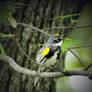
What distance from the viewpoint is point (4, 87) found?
4.83 ft

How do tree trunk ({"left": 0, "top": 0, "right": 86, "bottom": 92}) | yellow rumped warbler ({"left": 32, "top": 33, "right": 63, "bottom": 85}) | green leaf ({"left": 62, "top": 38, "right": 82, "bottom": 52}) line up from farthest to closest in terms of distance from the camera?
tree trunk ({"left": 0, "top": 0, "right": 86, "bottom": 92}) → yellow rumped warbler ({"left": 32, "top": 33, "right": 63, "bottom": 85}) → green leaf ({"left": 62, "top": 38, "right": 82, "bottom": 52})

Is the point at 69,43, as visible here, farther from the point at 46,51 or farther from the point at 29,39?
the point at 29,39

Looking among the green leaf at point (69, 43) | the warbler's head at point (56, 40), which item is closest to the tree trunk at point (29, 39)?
the warbler's head at point (56, 40)

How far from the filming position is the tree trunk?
4.83ft

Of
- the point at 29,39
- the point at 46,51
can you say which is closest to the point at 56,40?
Answer: the point at 46,51

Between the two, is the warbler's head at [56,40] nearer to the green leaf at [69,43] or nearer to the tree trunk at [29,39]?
the green leaf at [69,43]

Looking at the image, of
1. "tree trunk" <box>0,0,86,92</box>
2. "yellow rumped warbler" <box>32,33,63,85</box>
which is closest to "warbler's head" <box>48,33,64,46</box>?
"yellow rumped warbler" <box>32,33,63,85</box>

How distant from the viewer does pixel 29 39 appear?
150cm

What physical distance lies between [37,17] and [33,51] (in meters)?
0.30

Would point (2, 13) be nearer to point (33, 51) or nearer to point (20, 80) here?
point (33, 51)

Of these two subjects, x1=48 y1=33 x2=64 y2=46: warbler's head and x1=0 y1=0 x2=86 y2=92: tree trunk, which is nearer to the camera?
x1=48 y1=33 x2=64 y2=46: warbler's head

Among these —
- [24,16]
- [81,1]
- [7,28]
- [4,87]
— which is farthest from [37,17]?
[4,87]

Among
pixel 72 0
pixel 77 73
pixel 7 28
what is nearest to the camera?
pixel 77 73

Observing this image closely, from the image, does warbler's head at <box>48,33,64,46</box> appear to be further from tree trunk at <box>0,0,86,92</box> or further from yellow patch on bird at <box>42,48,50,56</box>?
tree trunk at <box>0,0,86,92</box>
